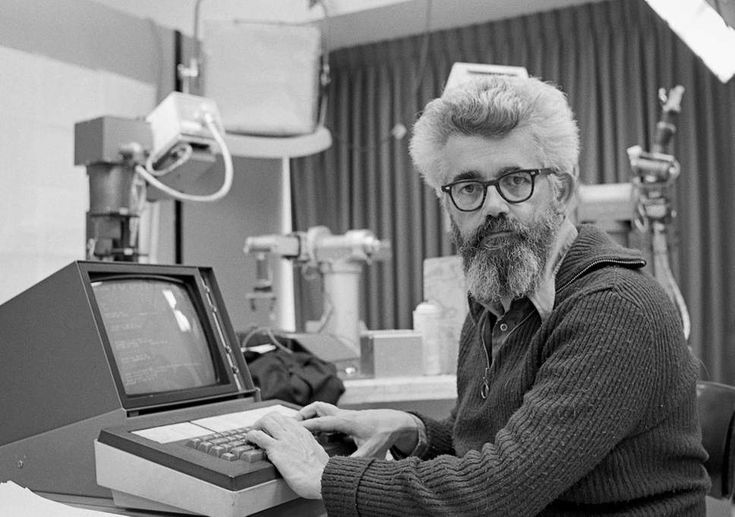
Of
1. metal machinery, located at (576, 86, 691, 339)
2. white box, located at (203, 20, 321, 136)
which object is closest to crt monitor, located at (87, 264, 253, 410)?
metal machinery, located at (576, 86, 691, 339)

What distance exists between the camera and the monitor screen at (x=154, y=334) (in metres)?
1.09

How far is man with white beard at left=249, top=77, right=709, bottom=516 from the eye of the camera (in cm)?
89

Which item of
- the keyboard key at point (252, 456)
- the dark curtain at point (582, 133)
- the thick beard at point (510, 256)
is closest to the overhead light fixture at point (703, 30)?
the thick beard at point (510, 256)

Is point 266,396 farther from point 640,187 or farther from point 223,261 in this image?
point 223,261

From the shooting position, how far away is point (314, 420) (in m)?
1.08

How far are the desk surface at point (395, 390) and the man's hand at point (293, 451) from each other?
86 centimetres

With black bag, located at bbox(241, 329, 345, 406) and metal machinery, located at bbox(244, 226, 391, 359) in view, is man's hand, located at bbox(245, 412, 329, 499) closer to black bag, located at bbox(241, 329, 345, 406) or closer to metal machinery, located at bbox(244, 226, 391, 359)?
black bag, located at bbox(241, 329, 345, 406)

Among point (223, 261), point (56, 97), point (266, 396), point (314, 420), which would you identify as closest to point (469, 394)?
point (314, 420)

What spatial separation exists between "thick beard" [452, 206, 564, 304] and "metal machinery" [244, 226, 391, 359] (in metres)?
1.23

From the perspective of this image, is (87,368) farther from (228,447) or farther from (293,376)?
(293,376)

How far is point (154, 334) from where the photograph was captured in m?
1.17

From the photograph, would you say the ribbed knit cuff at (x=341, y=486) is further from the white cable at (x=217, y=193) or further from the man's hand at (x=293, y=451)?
the white cable at (x=217, y=193)

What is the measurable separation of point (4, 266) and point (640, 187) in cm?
200

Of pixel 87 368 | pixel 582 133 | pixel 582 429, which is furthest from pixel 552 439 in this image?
pixel 582 133
